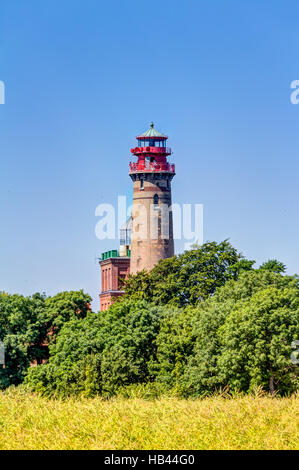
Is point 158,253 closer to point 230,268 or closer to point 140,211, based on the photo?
point 140,211

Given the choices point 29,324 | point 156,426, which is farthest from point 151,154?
point 156,426

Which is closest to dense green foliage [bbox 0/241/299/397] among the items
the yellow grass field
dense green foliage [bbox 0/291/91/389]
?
dense green foliage [bbox 0/291/91/389]

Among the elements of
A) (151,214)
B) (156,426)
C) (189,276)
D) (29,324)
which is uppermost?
(151,214)

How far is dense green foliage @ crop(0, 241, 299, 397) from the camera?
53750 millimetres

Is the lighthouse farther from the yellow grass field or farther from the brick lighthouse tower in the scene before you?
the yellow grass field

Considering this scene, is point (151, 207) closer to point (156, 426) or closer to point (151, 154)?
point (151, 154)

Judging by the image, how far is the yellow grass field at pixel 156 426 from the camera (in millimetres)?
29344

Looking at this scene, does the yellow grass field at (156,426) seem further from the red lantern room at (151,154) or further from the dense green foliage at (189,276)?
the red lantern room at (151,154)

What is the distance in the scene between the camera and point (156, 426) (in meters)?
31.2

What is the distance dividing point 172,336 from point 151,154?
155 ft

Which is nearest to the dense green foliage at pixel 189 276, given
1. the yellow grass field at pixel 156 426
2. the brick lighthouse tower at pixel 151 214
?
the brick lighthouse tower at pixel 151 214
